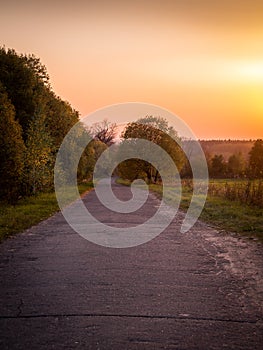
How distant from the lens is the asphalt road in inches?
179

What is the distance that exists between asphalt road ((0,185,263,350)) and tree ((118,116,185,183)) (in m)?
54.3

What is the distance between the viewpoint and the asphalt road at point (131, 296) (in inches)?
179

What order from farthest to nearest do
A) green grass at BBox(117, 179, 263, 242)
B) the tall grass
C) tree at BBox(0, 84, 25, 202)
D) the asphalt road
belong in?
1. tree at BBox(0, 84, 25, 202)
2. the tall grass
3. green grass at BBox(117, 179, 263, 242)
4. the asphalt road

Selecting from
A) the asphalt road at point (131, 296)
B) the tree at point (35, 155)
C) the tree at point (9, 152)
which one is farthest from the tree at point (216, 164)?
the asphalt road at point (131, 296)

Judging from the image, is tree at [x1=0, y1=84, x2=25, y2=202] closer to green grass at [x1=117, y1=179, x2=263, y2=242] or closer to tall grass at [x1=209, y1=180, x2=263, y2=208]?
green grass at [x1=117, y1=179, x2=263, y2=242]

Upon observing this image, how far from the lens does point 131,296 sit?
6141 mm

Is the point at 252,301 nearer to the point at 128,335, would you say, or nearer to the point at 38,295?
the point at 128,335

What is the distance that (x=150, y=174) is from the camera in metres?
66.4

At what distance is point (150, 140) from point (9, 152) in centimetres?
4477

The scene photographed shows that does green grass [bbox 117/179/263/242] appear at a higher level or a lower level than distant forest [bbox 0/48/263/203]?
lower

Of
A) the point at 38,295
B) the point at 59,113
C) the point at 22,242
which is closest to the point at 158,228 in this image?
the point at 22,242

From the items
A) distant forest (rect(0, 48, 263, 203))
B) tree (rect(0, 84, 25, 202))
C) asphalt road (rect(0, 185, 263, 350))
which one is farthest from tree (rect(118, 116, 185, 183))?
asphalt road (rect(0, 185, 263, 350))

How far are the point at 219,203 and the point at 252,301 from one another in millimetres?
16620

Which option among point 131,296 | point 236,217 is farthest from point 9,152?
point 131,296
